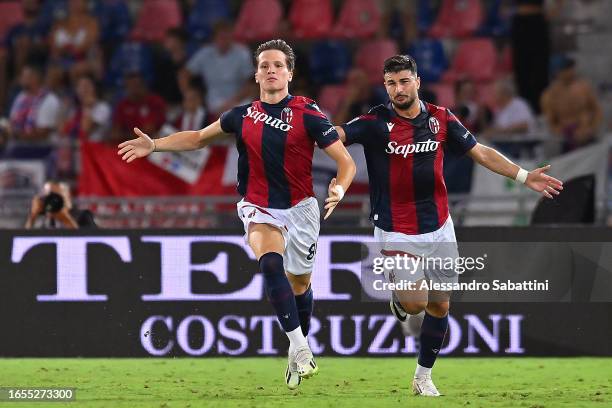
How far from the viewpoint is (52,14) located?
18812mm

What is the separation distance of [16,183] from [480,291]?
574cm

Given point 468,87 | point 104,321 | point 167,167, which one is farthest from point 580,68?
point 104,321

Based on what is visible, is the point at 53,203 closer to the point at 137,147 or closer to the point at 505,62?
the point at 137,147

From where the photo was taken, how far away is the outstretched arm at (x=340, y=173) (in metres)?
8.52

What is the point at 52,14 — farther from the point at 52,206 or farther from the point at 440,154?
the point at 440,154

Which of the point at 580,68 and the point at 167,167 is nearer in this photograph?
the point at 167,167

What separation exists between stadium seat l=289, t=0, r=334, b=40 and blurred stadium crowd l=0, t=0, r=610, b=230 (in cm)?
2

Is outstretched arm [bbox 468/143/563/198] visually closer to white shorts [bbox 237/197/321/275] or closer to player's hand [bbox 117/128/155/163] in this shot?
white shorts [bbox 237/197/321/275]

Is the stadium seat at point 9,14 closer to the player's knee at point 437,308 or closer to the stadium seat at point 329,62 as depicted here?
the stadium seat at point 329,62

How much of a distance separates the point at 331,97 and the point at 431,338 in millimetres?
8306

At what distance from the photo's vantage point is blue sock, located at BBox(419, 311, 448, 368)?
9203 millimetres

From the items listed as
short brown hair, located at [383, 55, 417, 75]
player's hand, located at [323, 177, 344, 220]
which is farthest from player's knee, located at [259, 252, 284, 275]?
short brown hair, located at [383, 55, 417, 75]

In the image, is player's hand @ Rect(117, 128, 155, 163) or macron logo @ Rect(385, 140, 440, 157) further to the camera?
macron logo @ Rect(385, 140, 440, 157)

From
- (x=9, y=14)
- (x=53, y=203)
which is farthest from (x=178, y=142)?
(x=9, y=14)
